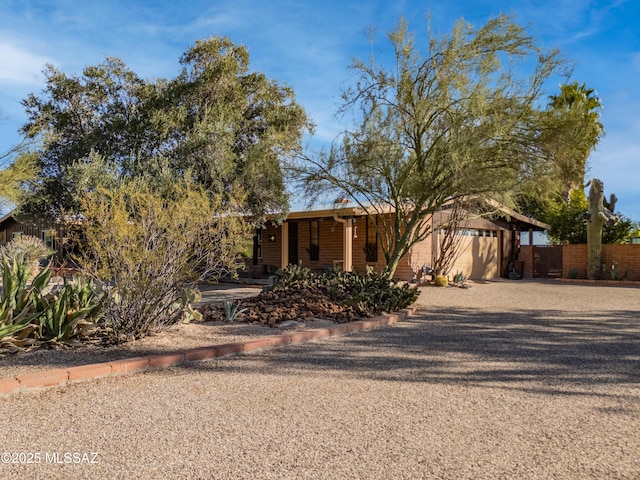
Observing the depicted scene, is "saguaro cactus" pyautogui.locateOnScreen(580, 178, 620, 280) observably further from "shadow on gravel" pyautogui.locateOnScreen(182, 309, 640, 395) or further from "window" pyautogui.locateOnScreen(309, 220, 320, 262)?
"shadow on gravel" pyautogui.locateOnScreen(182, 309, 640, 395)

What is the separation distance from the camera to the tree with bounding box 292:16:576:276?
9.90m

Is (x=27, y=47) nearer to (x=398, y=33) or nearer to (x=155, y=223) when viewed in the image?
(x=155, y=223)

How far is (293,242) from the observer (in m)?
21.3

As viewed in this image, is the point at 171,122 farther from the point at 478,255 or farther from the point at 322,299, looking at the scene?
the point at 478,255

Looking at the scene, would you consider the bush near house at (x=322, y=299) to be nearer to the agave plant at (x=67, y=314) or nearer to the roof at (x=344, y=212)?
the agave plant at (x=67, y=314)

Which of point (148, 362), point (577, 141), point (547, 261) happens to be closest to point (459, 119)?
point (577, 141)

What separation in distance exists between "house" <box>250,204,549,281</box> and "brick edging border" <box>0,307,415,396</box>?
890cm

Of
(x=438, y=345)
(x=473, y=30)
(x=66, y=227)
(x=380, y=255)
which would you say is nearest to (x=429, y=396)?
(x=438, y=345)

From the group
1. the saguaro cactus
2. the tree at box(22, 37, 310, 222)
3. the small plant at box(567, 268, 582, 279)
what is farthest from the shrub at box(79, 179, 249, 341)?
the small plant at box(567, 268, 582, 279)

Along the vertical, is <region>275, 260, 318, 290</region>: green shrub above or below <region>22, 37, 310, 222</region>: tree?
below

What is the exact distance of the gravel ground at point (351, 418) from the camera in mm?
3045

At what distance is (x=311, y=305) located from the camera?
30.4ft

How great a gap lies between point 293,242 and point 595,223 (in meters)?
12.1

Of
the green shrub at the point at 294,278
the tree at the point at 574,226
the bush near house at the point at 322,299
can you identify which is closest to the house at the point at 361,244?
the tree at the point at 574,226
